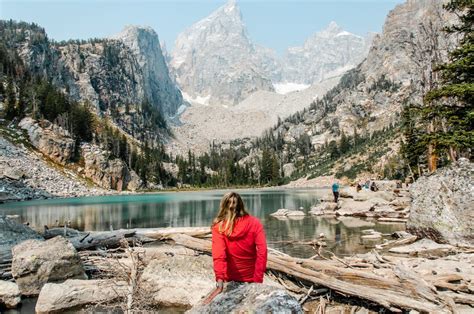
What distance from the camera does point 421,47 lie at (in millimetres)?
45281

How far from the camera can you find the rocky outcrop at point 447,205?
755 inches

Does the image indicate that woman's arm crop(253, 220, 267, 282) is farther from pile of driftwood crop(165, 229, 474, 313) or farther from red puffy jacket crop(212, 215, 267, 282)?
pile of driftwood crop(165, 229, 474, 313)

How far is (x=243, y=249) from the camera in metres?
7.41

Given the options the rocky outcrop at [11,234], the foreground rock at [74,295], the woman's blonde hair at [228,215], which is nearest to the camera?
the woman's blonde hair at [228,215]

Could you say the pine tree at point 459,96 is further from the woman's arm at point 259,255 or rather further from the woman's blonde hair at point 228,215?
the woman's blonde hair at point 228,215

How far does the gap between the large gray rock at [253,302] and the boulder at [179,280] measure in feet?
21.9

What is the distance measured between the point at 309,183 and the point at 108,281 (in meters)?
161

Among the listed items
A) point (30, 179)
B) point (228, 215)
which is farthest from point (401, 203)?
point (30, 179)

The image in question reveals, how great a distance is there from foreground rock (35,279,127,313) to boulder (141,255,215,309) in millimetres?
1046

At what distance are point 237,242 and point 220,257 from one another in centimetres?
43

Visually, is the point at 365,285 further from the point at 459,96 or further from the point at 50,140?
the point at 50,140

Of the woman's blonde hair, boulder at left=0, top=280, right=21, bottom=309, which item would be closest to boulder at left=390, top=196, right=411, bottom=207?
boulder at left=0, top=280, right=21, bottom=309

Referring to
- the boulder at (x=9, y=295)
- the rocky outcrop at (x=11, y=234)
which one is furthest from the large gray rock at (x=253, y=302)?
the rocky outcrop at (x=11, y=234)

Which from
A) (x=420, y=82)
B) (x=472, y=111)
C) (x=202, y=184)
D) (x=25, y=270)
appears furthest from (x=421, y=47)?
(x=202, y=184)
